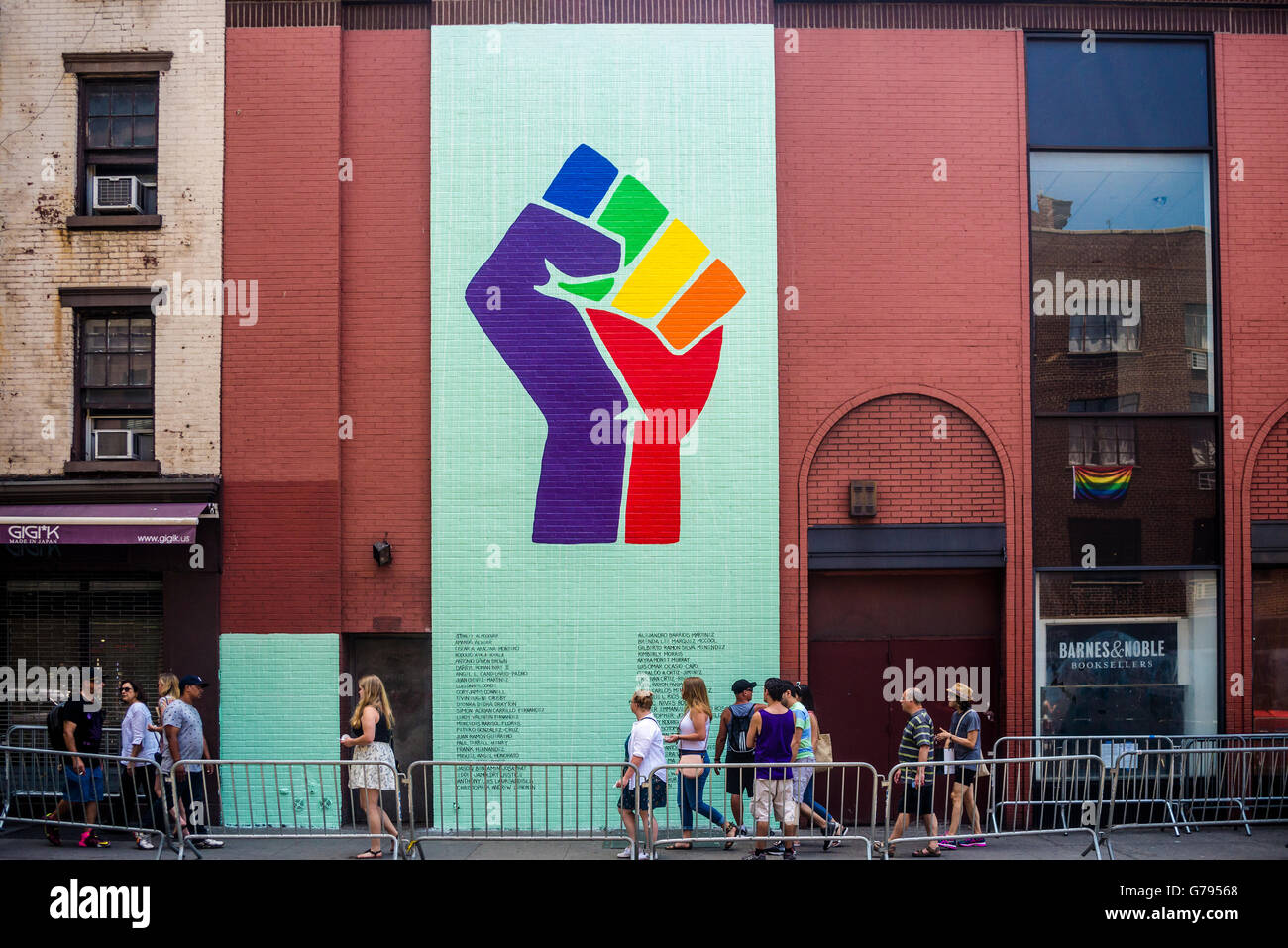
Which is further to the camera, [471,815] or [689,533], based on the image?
[689,533]

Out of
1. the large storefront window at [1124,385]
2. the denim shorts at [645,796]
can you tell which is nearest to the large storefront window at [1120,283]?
the large storefront window at [1124,385]

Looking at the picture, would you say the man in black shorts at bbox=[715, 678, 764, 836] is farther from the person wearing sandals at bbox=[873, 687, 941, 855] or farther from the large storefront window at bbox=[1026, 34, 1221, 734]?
the large storefront window at bbox=[1026, 34, 1221, 734]

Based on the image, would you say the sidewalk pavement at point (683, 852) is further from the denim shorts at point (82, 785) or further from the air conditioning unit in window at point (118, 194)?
the air conditioning unit in window at point (118, 194)

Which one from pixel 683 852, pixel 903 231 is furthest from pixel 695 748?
pixel 903 231

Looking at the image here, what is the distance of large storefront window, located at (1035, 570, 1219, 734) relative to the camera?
463 inches

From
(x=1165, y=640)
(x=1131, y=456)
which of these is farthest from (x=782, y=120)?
(x=1165, y=640)

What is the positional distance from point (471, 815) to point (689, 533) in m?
4.06

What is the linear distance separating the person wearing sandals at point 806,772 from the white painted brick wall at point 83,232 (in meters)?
7.55

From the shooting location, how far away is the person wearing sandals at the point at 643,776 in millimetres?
9531

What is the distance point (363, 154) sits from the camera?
39.4ft

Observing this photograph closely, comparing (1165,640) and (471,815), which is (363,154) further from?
(1165,640)

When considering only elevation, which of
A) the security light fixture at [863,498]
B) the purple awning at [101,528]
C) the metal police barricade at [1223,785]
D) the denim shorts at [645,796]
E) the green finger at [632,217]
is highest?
the green finger at [632,217]

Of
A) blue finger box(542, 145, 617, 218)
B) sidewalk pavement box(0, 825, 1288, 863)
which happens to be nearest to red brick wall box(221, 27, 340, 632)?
sidewalk pavement box(0, 825, 1288, 863)

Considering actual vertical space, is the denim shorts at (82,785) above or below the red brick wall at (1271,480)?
below
